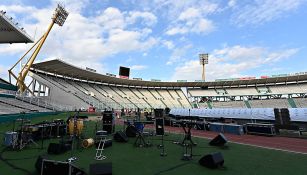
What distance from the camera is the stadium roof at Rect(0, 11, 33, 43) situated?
83.5 feet

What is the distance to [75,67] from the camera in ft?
156

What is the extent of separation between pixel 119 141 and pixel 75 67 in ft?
132

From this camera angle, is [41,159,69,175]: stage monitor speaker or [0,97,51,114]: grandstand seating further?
[0,97,51,114]: grandstand seating

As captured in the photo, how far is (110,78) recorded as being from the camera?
2351 inches

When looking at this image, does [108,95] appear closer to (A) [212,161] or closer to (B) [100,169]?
(A) [212,161]

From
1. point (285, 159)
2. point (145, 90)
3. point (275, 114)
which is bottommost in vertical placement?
point (285, 159)

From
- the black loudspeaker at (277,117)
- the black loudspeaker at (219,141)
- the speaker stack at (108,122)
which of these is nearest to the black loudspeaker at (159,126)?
the black loudspeaker at (219,141)

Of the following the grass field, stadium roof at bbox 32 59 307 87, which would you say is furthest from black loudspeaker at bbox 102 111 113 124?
stadium roof at bbox 32 59 307 87

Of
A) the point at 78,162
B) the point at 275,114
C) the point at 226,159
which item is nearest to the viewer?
the point at 78,162

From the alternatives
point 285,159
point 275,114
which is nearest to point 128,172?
point 285,159

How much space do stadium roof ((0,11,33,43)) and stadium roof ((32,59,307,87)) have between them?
929 cm

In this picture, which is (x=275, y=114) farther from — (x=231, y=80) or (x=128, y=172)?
(x=231, y=80)

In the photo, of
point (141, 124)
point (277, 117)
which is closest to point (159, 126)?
point (141, 124)

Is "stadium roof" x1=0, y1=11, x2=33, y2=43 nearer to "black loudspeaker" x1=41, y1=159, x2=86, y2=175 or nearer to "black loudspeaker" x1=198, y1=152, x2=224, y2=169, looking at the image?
"black loudspeaker" x1=41, y1=159, x2=86, y2=175
